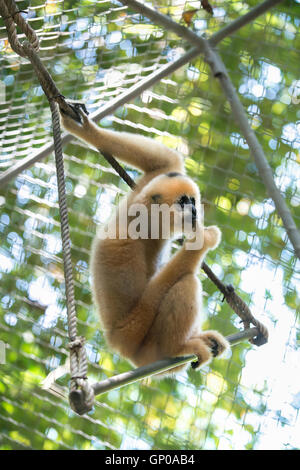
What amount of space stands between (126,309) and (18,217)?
2.04 meters

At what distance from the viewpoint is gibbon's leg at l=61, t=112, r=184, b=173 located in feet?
7.14

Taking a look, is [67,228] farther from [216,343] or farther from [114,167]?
[216,343]

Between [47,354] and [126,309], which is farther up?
[126,309]

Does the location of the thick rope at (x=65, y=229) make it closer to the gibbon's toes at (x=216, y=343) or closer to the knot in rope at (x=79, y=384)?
the knot in rope at (x=79, y=384)

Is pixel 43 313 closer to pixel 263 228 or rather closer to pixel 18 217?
pixel 18 217

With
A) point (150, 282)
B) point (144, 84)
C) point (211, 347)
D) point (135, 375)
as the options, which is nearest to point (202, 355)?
point (211, 347)

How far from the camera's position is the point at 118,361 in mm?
3990

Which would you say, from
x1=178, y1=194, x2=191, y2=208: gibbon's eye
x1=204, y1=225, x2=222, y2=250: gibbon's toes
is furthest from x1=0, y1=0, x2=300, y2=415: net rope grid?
x1=178, y1=194, x2=191, y2=208: gibbon's eye

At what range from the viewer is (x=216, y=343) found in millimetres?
1987

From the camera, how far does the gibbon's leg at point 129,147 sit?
218 centimetres

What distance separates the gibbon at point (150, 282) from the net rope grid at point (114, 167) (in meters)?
0.09

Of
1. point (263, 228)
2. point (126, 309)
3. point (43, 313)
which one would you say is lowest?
point (43, 313)

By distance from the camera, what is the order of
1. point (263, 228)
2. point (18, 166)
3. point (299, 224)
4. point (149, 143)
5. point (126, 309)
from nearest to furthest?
point (126, 309) → point (149, 143) → point (18, 166) → point (263, 228) → point (299, 224)

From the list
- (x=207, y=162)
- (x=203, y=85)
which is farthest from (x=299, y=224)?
(x=203, y=85)
